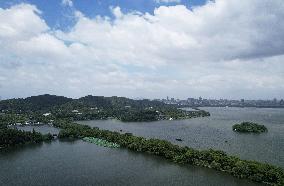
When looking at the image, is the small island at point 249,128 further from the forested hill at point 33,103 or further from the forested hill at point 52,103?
the forested hill at point 33,103

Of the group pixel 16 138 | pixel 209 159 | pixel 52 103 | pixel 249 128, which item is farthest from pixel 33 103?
pixel 209 159

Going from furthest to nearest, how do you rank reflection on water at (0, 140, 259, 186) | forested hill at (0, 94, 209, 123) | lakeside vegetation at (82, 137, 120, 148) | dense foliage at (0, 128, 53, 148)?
forested hill at (0, 94, 209, 123) → dense foliage at (0, 128, 53, 148) → lakeside vegetation at (82, 137, 120, 148) → reflection on water at (0, 140, 259, 186)

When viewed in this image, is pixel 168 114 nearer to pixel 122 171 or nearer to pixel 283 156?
pixel 283 156

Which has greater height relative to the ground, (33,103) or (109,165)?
(33,103)

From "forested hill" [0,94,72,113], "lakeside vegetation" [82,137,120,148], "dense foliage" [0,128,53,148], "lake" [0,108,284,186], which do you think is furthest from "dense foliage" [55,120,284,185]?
"forested hill" [0,94,72,113]

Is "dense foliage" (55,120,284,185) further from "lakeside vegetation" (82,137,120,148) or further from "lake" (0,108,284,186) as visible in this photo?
"lake" (0,108,284,186)

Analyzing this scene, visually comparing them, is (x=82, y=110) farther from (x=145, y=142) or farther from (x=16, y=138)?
(x=145, y=142)

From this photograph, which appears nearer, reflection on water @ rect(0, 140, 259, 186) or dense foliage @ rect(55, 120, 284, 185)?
dense foliage @ rect(55, 120, 284, 185)

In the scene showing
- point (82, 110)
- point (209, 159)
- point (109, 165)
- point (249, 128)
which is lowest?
point (109, 165)

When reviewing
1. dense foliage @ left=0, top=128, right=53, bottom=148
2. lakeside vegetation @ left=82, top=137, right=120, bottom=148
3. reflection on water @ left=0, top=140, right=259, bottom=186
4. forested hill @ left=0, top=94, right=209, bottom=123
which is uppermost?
forested hill @ left=0, top=94, right=209, bottom=123

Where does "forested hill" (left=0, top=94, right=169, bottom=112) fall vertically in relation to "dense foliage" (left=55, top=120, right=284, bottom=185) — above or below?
above

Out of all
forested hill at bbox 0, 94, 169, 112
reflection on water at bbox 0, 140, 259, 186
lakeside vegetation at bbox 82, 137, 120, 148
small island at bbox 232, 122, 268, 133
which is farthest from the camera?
forested hill at bbox 0, 94, 169, 112

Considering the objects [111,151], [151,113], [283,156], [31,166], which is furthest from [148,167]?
[151,113]
